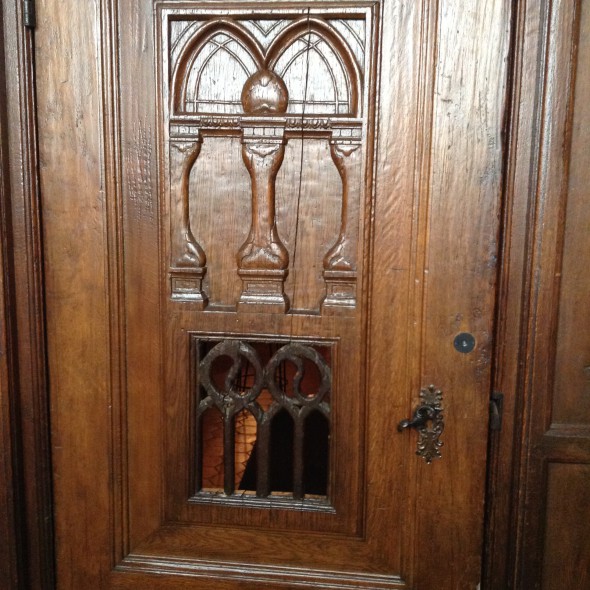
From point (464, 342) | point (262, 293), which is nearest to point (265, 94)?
point (262, 293)

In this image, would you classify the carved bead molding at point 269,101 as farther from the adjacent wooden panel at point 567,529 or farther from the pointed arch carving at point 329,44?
the adjacent wooden panel at point 567,529

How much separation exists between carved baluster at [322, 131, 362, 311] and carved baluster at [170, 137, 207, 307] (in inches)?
11.2

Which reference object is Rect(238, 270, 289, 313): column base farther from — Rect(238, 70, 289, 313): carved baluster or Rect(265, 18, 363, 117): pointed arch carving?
Rect(265, 18, 363, 117): pointed arch carving

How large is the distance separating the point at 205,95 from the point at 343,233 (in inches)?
16.5

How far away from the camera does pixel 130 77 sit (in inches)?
47.8

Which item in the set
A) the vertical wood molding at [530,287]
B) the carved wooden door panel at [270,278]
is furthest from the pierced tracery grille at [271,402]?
the vertical wood molding at [530,287]

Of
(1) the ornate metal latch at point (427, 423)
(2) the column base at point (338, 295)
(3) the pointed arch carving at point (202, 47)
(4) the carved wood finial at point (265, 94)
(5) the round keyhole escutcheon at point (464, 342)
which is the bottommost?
(1) the ornate metal latch at point (427, 423)

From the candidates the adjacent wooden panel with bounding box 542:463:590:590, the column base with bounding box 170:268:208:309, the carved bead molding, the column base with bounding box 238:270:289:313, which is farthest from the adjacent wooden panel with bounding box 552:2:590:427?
the column base with bounding box 170:268:208:309

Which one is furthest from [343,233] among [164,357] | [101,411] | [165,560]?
[165,560]

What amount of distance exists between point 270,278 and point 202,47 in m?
0.51

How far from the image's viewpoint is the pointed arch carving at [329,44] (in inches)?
46.3

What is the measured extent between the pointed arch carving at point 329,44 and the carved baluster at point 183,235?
0.25m

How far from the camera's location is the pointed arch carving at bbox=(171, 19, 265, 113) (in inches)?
46.9

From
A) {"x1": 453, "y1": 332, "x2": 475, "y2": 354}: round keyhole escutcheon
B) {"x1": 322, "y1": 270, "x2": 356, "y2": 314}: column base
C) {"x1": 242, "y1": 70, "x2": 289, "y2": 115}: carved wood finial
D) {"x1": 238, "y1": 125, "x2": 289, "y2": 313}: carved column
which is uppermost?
{"x1": 242, "y1": 70, "x2": 289, "y2": 115}: carved wood finial
